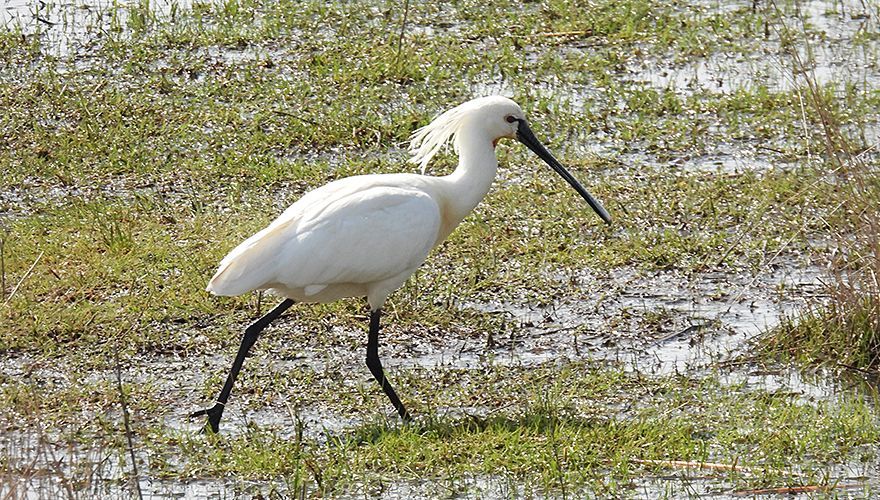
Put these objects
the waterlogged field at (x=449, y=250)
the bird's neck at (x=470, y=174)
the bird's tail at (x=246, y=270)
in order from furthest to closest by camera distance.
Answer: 1. the bird's neck at (x=470, y=174)
2. the bird's tail at (x=246, y=270)
3. the waterlogged field at (x=449, y=250)

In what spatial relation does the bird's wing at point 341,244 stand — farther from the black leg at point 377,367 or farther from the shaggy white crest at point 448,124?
the shaggy white crest at point 448,124

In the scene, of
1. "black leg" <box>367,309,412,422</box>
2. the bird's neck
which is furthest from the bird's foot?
the bird's neck

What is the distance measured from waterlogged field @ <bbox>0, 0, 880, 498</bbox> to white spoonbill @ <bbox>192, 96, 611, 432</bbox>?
42cm

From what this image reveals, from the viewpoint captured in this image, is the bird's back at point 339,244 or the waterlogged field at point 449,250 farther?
the bird's back at point 339,244

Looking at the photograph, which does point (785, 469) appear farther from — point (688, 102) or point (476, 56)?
point (476, 56)

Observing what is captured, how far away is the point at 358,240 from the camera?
6.45 m

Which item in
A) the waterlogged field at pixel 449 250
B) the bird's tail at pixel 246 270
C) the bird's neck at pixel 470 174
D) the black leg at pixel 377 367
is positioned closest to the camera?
the waterlogged field at pixel 449 250

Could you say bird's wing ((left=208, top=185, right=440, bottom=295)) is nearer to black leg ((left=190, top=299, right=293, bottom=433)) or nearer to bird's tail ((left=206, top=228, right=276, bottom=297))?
bird's tail ((left=206, top=228, right=276, bottom=297))

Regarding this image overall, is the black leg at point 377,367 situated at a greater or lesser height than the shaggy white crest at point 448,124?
lesser

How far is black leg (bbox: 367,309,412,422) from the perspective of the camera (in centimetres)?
640

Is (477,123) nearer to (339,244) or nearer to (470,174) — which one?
(470,174)

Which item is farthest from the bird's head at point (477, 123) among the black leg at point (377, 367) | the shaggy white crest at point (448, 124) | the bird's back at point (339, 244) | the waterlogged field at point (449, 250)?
the waterlogged field at point (449, 250)

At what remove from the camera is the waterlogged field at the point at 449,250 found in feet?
19.7

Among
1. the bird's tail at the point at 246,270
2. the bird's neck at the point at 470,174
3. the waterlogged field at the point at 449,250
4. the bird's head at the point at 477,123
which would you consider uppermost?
the bird's head at the point at 477,123
